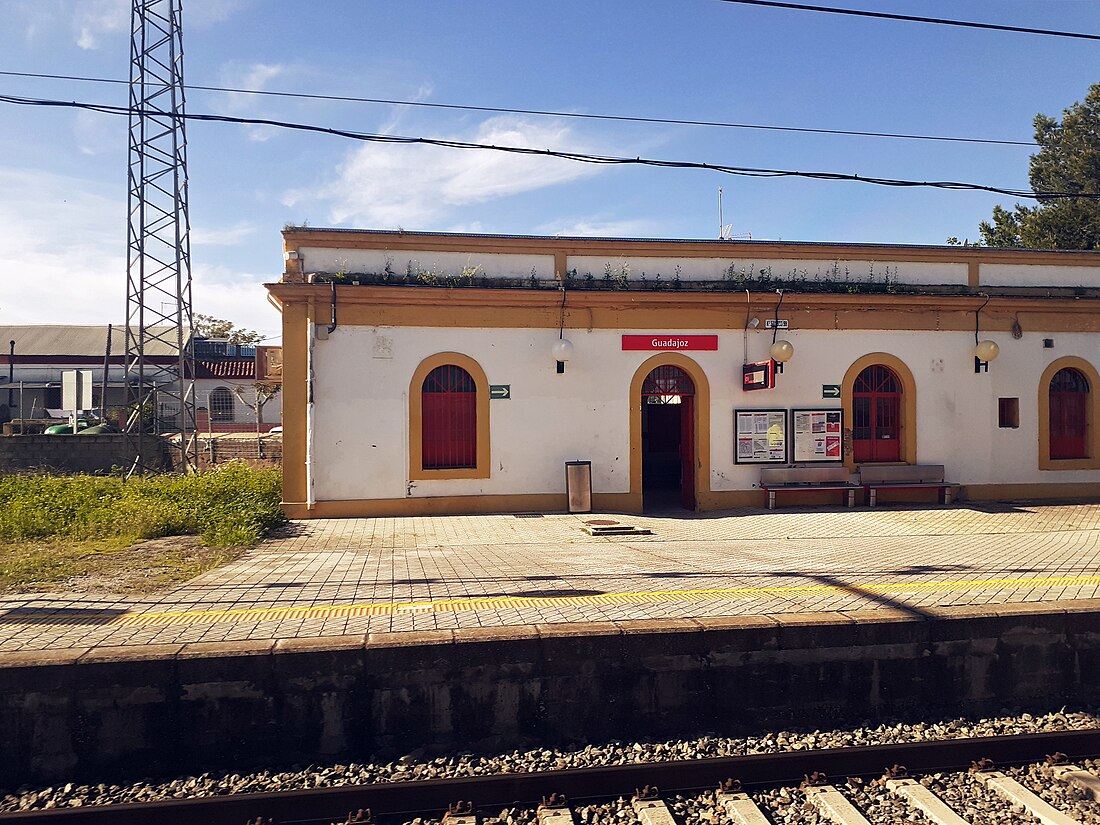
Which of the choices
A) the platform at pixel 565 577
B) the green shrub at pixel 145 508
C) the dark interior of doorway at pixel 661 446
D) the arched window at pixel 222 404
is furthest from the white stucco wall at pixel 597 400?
the arched window at pixel 222 404

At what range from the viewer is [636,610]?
241 inches

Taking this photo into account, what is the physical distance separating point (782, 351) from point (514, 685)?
9.90 m

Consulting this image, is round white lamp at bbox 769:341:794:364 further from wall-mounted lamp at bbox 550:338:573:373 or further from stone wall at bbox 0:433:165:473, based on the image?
stone wall at bbox 0:433:165:473

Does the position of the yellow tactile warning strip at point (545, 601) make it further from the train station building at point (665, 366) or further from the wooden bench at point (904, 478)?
the wooden bench at point (904, 478)

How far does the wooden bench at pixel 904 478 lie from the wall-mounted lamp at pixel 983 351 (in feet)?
7.50

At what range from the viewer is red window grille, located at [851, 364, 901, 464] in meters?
14.4

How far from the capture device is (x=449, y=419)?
13195mm

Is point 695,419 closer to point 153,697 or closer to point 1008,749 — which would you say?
point 1008,749

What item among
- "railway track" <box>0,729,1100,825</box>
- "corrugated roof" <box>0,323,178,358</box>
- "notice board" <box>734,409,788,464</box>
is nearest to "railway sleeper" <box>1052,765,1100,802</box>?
"railway track" <box>0,729,1100,825</box>

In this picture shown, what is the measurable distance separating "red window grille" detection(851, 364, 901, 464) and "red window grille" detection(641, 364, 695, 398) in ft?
11.2

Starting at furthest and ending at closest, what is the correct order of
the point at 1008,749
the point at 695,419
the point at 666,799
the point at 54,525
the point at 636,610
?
the point at 695,419, the point at 54,525, the point at 636,610, the point at 1008,749, the point at 666,799

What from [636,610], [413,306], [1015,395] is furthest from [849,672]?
[1015,395]

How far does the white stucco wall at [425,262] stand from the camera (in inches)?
513

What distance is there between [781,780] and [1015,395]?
13.1 meters
